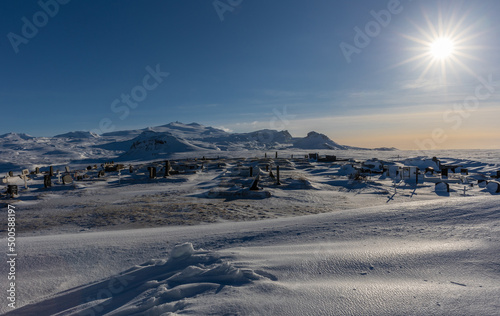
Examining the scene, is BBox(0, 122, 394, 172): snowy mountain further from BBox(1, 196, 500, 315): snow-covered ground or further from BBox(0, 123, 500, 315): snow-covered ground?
BBox(1, 196, 500, 315): snow-covered ground

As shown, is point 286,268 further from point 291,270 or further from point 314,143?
point 314,143

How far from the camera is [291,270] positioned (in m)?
3.86

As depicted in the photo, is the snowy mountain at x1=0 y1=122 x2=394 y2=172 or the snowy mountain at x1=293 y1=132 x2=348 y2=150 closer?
the snowy mountain at x1=0 y1=122 x2=394 y2=172

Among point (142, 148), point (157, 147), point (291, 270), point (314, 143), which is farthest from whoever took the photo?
point (314, 143)

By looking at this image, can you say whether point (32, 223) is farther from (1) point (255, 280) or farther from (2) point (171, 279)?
(1) point (255, 280)

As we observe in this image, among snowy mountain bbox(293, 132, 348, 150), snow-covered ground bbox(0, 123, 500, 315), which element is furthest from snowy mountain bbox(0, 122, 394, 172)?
snow-covered ground bbox(0, 123, 500, 315)

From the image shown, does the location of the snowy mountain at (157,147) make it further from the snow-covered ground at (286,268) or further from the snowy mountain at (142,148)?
the snow-covered ground at (286,268)

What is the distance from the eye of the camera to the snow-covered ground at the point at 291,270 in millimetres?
2918

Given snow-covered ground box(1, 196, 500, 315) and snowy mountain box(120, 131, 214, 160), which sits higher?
snowy mountain box(120, 131, 214, 160)

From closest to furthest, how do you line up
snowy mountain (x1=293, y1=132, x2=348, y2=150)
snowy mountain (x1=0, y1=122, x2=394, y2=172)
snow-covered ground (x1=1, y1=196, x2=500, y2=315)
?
snow-covered ground (x1=1, y1=196, x2=500, y2=315), snowy mountain (x1=0, y1=122, x2=394, y2=172), snowy mountain (x1=293, y1=132, x2=348, y2=150)

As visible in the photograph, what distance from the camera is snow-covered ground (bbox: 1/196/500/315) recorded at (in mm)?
2918

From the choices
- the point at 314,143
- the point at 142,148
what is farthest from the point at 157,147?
the point at 314,143

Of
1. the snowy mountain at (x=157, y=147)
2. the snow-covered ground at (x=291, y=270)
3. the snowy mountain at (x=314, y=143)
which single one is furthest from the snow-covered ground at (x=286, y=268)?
the snowy mountain at (x=314, y=143)

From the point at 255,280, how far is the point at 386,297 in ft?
4.88
